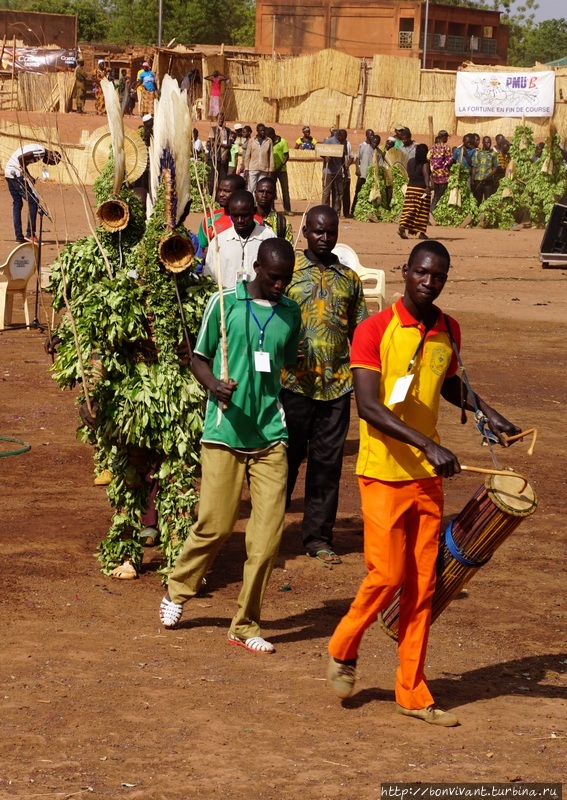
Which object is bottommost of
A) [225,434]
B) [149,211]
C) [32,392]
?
[32,392]

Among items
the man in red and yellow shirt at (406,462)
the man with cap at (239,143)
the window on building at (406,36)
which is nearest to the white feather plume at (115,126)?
the man in red and yellow shirt at (406,462)

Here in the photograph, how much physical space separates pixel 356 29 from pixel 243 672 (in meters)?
63.1

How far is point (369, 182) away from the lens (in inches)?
1085

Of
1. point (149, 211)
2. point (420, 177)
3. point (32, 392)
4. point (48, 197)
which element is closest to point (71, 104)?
point (48, 197)

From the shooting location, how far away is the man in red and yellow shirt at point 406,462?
15.9ft

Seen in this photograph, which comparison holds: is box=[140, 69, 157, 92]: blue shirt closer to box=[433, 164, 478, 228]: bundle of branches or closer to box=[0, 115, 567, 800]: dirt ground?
box=[433, 164, 478, 228]: bundle of branches

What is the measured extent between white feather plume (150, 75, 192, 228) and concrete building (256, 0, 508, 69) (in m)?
59.1

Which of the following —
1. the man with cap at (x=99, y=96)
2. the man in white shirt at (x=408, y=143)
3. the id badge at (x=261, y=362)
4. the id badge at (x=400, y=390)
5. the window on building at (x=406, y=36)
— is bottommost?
the id badge at (x=261, y=362)

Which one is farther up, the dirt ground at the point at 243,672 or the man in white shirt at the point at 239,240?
the man in white shirt at the point at 239,240

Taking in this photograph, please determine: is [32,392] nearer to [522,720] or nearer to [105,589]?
[105,589]

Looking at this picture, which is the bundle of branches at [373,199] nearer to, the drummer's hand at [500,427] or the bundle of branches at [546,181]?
the bundle of branches at [546,181]

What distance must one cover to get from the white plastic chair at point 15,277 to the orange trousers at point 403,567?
33.4ft

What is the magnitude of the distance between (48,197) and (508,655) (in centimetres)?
2214

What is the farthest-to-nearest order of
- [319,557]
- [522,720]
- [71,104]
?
1. [71,104]
2. [319,557]
3. [522,720]
